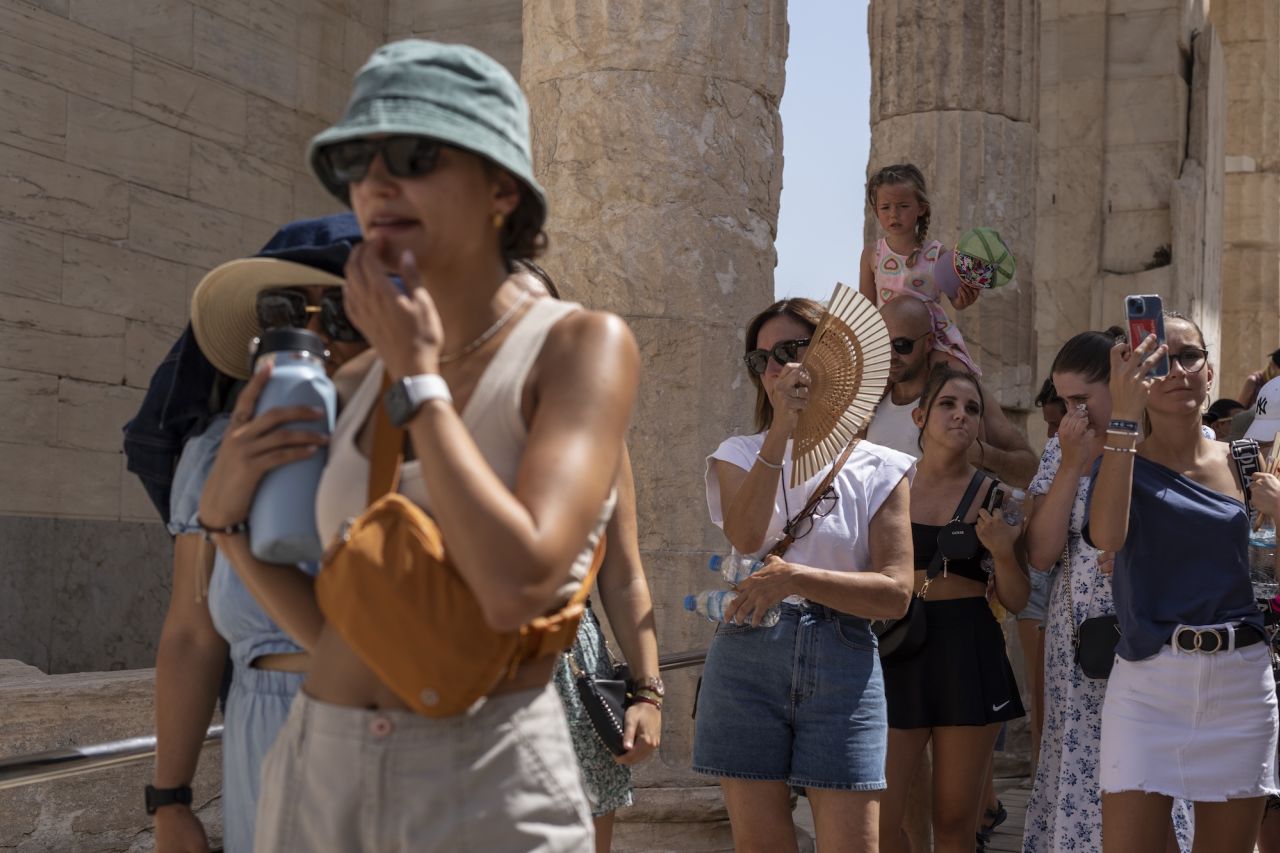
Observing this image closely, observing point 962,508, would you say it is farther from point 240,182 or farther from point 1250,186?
point 1250,186

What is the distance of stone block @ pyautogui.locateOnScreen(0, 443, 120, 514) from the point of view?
26.3ft

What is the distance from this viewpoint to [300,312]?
2436 millimetres

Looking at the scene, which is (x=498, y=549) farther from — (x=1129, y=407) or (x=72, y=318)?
(x=72, y=318)

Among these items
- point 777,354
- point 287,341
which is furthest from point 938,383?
point 287,341

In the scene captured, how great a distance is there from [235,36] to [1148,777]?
6.98 m

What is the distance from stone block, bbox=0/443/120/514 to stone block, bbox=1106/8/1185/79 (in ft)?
25.3

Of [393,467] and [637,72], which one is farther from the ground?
[637,72]

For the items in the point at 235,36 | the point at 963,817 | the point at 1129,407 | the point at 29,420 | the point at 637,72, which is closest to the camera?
the point at 1129,407

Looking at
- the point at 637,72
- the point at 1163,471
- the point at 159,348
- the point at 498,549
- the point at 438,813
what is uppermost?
the point at 637,72

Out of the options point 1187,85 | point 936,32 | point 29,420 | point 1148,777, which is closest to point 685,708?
point 1148,777

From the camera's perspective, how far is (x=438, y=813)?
197 centimetres

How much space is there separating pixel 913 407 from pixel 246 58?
518cm

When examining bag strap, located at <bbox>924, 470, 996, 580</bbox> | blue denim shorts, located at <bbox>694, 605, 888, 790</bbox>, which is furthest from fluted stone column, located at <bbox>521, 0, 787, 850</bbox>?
blue denim shorts, located at <bbox>694, 605, 888, 790</bbox>

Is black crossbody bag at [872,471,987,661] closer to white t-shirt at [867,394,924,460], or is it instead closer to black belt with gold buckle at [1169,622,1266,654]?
white t-shirt at [867,394,924,460]
